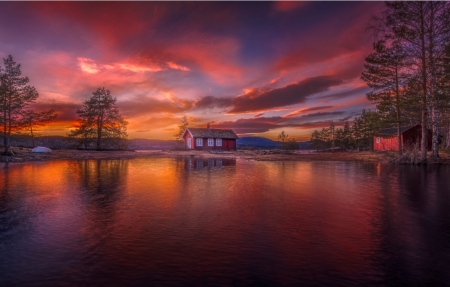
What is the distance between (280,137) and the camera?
69250mm

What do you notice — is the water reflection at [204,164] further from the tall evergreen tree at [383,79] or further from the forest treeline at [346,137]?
the forest treeline at [346,137]

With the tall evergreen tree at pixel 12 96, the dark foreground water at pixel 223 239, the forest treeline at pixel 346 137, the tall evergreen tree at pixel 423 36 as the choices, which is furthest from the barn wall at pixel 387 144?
the tall evergreen tree at pixel 12 96

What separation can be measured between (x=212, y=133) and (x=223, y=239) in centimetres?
5357

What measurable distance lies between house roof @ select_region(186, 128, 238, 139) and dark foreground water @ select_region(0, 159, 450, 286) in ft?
150

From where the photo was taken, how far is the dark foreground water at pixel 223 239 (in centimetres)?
423

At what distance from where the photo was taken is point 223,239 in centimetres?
594

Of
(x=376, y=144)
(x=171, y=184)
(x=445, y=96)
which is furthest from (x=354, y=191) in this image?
(x=376, y=144)

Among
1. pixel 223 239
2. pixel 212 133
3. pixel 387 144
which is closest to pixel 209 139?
pixel 212 133

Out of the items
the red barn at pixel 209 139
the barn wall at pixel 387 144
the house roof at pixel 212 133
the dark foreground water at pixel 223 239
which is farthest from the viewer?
the house roof at pixel 212 133

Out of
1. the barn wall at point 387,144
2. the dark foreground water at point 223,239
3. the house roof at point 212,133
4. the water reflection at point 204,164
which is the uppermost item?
the house roof at point 212,133

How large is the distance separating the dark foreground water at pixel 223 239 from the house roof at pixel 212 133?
150 ft

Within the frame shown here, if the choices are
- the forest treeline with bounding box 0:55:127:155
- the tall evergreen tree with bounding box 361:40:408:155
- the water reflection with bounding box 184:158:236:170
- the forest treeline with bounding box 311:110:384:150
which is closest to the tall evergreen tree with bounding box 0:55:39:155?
the forest treeline with bounding box 0:55:127:155

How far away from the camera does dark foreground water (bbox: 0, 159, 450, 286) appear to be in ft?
13.9

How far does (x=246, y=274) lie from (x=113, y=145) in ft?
176
